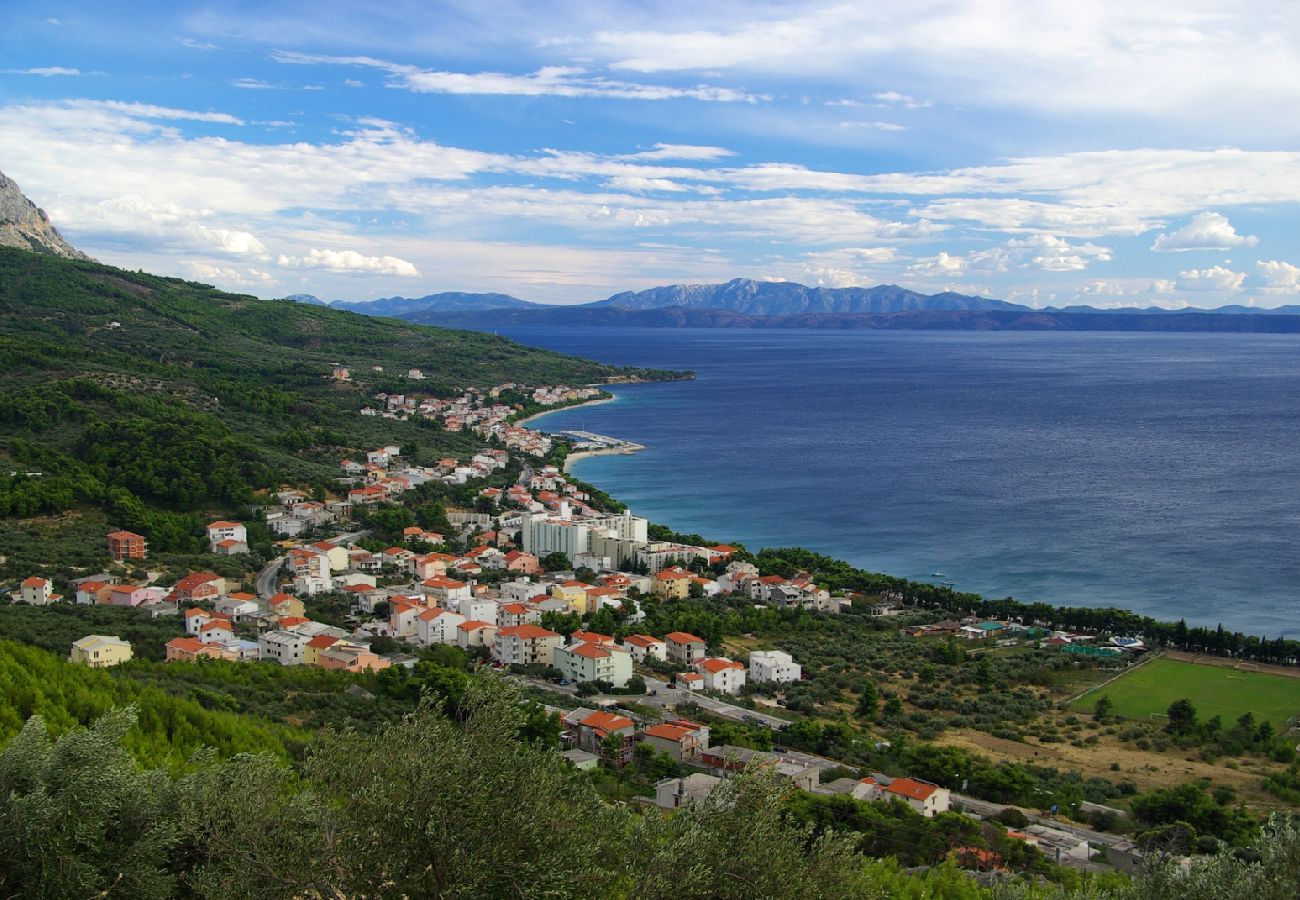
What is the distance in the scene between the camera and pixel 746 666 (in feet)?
77.3

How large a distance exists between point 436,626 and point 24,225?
88694 mm

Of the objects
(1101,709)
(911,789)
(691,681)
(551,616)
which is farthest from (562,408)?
(911,789)

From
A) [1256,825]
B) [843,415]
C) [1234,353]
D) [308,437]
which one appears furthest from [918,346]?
[1256,825]

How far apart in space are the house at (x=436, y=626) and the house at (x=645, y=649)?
434cm

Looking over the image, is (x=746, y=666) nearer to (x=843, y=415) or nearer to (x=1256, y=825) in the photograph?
(x=1256, y=825)

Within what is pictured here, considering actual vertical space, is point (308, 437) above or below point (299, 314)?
below

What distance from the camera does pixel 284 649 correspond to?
21.7 meters

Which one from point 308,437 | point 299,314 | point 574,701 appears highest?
point 299,314

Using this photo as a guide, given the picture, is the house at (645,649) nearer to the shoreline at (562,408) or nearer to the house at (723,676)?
the house at (723,676)

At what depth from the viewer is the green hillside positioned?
32.5m

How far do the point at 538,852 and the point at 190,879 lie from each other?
2581 mm

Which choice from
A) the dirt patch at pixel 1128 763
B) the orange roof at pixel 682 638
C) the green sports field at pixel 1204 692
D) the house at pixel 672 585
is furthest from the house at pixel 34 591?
the green sports field at pixel 1204 692

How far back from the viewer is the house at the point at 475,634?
24562mm

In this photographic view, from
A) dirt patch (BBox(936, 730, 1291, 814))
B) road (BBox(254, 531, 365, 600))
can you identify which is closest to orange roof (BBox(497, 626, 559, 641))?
road (BBox(254, 531, 365, 600))
